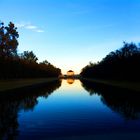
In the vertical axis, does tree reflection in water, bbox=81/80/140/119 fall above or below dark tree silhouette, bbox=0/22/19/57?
below

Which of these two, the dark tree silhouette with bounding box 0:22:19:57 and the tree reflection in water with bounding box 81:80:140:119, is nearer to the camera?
the tree reflection in water with bounding box 81:80:140:119

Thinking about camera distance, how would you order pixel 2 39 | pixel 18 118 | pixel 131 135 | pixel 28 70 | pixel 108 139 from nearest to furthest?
pixel 108 139 → pixel 131 135 → pixel 18 118 → pixel 2 39 → pixel 28 70

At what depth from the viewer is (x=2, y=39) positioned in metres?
90.9

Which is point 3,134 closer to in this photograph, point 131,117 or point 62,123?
point 62,123

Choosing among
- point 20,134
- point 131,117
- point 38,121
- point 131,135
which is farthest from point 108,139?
point 131,117

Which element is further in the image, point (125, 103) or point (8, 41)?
point (8, 41)

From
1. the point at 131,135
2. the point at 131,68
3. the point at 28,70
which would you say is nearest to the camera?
the point at 131,135

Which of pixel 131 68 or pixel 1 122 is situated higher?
pixel 131 68

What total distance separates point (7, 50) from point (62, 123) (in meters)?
80.5

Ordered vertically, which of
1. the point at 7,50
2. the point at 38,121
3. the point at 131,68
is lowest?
the point at 38,121

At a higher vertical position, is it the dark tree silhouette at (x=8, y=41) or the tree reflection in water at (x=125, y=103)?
the dark tree silhouette at (x=8, y=41)

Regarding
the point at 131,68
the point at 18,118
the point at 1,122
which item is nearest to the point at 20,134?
the point at 1,122

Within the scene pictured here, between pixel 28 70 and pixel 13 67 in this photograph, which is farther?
pixel 28 70

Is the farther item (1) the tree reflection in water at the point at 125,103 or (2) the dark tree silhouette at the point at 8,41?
(2) the dark tree silhouette at the point at 8,41
